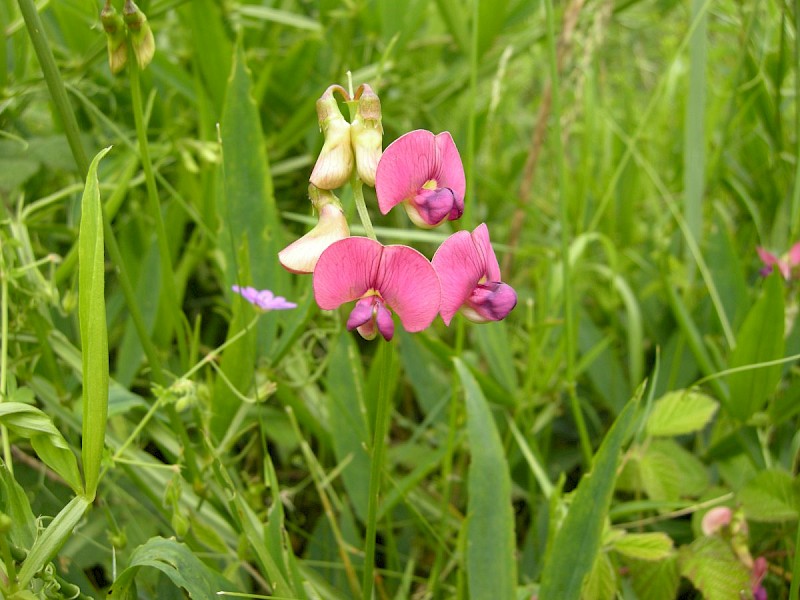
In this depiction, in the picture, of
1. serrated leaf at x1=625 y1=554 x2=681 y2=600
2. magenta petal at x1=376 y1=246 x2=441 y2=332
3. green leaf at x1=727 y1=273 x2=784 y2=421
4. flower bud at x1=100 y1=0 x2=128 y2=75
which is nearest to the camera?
magenta petal at x1=376 y1=246 x2=441 y2=332

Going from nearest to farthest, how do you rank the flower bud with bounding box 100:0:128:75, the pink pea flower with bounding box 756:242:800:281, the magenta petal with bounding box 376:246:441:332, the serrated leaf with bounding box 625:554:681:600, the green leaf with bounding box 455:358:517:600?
the magenta petal with bounding box 376:246:441:332 → the flower bud with bounding box 100:0:128:75 → the green leaf with bounding box 455:358:517:600 → the serrated leaf with bounding box 625:554:681:600 → the pink pea flower with bounding box 756:242:800:281

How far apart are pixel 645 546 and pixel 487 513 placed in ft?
0.60

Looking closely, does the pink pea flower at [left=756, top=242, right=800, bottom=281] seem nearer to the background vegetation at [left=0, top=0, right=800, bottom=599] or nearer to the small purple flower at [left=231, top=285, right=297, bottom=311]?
the background vegetation at [left=0, top=0, right=800, bottom=599]

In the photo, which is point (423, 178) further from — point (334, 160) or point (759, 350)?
point (759, 350)

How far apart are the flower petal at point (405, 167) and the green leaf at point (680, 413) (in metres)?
0.53

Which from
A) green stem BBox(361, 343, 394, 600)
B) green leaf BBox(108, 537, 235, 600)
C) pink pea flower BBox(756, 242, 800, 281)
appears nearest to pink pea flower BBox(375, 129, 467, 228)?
green stem BBox(361, 343, 394, 600)

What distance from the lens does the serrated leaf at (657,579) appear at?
0.89m

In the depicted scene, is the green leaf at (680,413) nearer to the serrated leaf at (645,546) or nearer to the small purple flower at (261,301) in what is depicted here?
the serrated leaf at (645,546)

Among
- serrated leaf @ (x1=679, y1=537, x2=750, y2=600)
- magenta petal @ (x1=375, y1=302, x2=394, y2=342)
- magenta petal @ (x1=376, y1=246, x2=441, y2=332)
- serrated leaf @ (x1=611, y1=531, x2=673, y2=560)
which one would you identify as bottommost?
serrated leaf @ (x1=679, y1=537, x2=750, y2=600)

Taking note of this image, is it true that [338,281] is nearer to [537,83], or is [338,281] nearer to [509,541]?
[509,541]

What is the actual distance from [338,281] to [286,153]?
1.01 metres

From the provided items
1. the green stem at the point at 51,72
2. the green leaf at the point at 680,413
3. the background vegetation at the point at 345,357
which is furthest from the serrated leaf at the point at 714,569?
the green stem at the point at 51,72

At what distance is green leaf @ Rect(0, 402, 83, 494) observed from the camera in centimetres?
57

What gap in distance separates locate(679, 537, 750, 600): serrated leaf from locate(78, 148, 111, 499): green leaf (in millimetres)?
626
